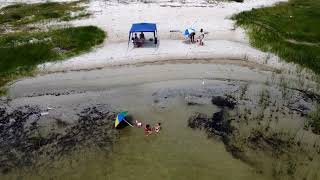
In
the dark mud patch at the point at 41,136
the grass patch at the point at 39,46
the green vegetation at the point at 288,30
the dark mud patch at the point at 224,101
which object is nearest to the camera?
the dark mud patch at the point at 41,136

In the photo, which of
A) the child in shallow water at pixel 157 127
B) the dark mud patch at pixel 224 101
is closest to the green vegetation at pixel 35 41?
the child in shallow water at pixel 157 127

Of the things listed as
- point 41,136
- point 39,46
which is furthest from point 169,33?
point 41,136

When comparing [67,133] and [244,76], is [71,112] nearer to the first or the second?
[67,133]

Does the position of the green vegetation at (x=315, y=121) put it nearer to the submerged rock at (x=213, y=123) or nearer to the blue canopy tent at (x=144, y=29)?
the submerged rock at (x=213, y=123)

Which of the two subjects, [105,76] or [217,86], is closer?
[217,86]

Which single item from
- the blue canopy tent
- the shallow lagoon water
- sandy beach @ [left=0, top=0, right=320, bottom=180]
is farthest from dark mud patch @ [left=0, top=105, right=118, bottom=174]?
the blue canopy tent

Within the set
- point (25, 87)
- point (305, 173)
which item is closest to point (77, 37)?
point (25, 87)
